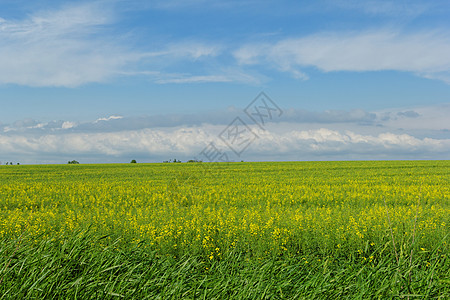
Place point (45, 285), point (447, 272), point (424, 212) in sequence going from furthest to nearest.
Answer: point (424, 212), point (447, 272), point (45, 285)

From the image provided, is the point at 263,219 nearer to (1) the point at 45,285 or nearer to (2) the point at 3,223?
(1) the point at 45,285

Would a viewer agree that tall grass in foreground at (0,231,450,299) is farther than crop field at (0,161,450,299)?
No

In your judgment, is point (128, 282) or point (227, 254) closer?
point (128, 282)

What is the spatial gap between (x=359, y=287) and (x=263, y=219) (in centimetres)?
430

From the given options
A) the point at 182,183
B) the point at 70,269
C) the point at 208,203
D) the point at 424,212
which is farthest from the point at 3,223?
the point at 424,212

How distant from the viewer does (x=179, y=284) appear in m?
4.45

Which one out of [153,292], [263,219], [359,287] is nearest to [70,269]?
[153,292]

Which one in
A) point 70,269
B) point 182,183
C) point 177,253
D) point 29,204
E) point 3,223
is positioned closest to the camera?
point 70,269

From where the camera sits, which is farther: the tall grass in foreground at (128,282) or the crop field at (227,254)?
the crop field at (227,254)

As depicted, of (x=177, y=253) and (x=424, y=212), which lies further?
(x=424, y=212)

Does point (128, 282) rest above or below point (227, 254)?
above

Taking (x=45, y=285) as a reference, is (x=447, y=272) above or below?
below

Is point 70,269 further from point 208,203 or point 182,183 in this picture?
point 182,183

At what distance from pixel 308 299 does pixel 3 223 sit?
8.28 meters
